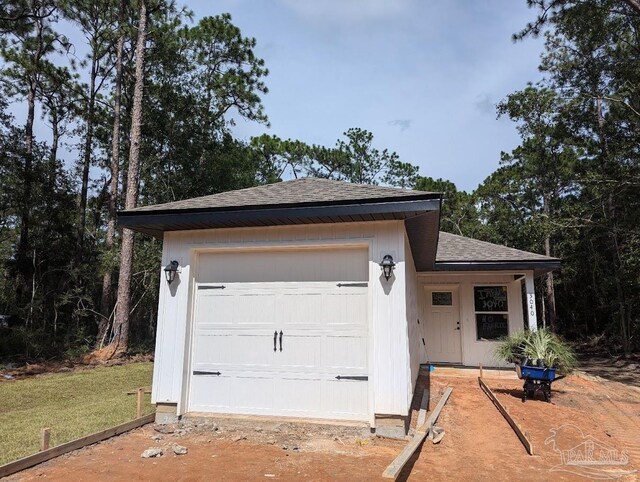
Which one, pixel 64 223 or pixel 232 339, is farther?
pixel 64 223

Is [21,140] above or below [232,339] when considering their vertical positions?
above

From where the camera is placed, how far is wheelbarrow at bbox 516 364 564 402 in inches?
282

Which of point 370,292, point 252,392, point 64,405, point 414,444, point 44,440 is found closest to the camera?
point 44,440

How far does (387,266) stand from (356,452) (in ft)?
6.92

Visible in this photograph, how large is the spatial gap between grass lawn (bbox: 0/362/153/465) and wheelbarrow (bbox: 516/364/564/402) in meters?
6.36

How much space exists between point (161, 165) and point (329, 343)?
15.9m

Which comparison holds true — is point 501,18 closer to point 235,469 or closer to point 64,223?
point 235,469

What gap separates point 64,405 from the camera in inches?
295

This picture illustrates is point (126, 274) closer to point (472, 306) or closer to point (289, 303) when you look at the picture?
point (289, 303)

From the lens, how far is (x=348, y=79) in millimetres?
12312

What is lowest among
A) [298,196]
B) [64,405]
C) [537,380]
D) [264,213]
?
[64,405]

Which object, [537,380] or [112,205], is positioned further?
[112,205]

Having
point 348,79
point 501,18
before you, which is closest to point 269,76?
point 348,79

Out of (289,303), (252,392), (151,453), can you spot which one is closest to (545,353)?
(289,303)
